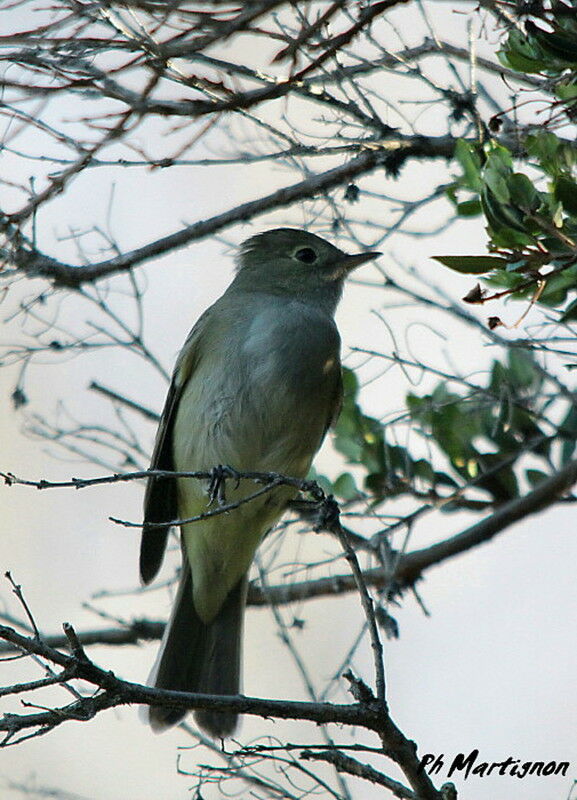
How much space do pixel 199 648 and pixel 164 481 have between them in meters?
0.91

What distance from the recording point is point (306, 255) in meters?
6.39

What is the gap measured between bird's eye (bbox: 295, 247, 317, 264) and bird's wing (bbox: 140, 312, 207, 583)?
695 mm

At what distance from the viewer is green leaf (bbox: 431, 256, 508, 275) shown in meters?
3.56

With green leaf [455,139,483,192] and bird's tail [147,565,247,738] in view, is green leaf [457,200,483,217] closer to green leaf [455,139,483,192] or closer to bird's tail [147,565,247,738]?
green leaf [455,139,483,192]

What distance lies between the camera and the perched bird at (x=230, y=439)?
18.2 ft

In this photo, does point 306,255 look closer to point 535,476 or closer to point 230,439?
point 230,439

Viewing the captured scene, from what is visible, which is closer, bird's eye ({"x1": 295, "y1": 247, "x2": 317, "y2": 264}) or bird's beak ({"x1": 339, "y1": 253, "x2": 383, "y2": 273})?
bird's beak ({"x1": 339, "y1": 253, "x2": 383, "y2": 273})

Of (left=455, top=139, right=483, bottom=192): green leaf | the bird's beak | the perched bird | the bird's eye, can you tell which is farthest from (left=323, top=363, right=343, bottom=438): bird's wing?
(left=455, top=139, right=483, bottom=192): green leaf

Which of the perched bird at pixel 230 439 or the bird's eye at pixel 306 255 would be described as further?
the bird's eye at pixel 306 255

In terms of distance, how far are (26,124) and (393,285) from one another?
172cm

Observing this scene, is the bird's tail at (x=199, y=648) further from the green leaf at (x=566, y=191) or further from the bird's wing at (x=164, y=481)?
the green leaf at (x=566, y=191)

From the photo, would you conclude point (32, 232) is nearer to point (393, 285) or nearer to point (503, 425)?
point (393, 285)

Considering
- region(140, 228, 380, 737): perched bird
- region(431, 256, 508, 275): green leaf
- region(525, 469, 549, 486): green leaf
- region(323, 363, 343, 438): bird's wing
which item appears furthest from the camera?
region(323, 363, 343, 438): bird's wing

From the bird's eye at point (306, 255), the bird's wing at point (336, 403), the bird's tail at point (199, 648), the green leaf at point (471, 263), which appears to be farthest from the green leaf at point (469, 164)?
the bird's tail at point (199, 648)
